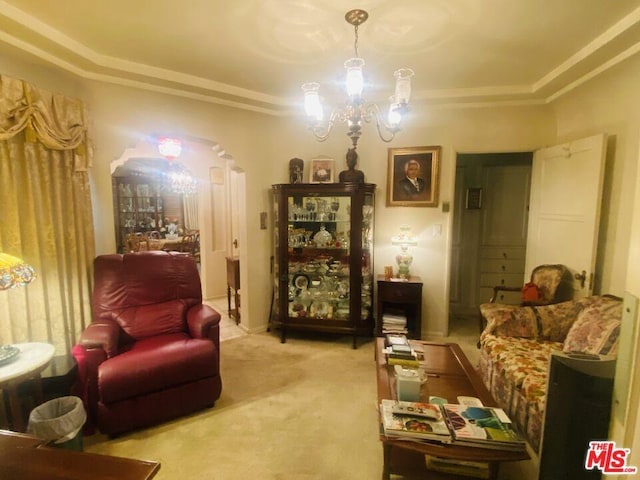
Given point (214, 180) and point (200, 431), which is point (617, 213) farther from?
point (214, 180)

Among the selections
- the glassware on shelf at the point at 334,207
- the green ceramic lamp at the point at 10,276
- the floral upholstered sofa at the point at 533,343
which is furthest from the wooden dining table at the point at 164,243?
the floral upholstered sofa at the point at 533,343

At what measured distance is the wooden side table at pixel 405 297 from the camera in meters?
3.34

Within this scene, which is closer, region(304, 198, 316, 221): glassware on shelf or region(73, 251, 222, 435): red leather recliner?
region(73, 251, 222, 435): red leather recliner

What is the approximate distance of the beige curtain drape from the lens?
209 cm

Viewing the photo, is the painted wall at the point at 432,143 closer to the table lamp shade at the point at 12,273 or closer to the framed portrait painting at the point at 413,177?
the framed portrait painting at the point at 413,177

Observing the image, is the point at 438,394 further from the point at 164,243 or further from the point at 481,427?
the point at 164,243

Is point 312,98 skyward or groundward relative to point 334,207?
A: skyward

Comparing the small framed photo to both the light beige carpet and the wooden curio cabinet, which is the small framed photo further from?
the light beige carpet

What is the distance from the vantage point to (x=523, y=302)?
2963mm

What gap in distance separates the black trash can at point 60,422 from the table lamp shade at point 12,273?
2.36ft

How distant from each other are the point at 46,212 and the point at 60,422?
4.74ft

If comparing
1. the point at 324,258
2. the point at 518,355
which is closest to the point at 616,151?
the point at 518,355

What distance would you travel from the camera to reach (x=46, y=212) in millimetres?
2307

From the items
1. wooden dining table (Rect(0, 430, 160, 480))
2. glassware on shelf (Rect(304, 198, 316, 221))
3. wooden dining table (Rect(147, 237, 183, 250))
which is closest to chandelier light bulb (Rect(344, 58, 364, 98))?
wooden dining table (Rect(0, 430, 160, 480))
